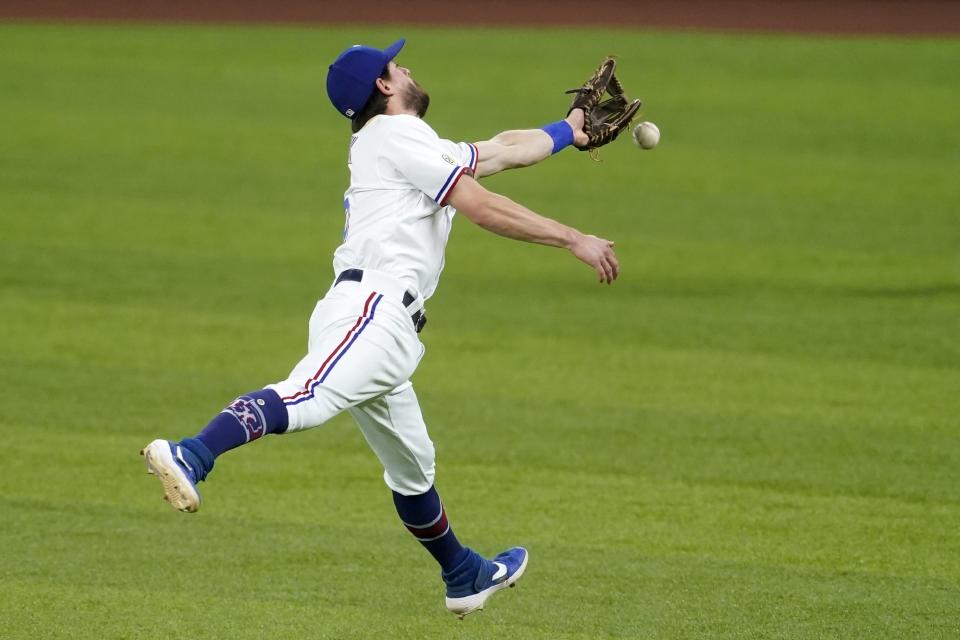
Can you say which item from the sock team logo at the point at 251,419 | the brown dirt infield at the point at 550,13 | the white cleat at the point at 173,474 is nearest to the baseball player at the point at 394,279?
the sock team logo at the point at 251,419

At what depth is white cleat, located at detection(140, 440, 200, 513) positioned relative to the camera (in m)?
4.17

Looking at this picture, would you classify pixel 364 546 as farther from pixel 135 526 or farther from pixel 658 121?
pixel 658 121

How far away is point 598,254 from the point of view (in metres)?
4.74

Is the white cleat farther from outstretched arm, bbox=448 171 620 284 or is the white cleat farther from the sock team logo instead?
outstretched arm, bbox=448 171 620 284

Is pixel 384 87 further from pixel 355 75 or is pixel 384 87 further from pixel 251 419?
pixel 251 419

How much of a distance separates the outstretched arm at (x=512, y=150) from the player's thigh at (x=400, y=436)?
837 mm

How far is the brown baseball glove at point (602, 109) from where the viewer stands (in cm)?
563

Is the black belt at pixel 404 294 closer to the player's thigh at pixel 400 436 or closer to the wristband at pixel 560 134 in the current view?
the player's thigh at pixel 400 436

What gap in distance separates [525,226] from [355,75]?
83 cm

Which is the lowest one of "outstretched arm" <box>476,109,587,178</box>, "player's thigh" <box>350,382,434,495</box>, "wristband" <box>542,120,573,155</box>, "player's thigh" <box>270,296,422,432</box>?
"player's thigh" <box>350,382,434,495</box>

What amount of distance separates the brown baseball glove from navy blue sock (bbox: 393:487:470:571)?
1458 millimetres

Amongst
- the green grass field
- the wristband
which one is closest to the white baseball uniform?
the wristband

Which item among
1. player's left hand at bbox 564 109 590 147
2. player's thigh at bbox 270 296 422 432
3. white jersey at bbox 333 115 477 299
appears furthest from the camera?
player's left hand at bbox 564 109 590 147

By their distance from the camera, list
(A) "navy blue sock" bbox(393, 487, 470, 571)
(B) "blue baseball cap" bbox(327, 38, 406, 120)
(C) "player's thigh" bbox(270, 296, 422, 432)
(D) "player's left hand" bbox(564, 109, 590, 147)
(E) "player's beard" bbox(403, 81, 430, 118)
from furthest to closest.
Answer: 1. (D) "player's left hand" bbox(564, 109, 590, 147)
2. (A) "navy blue sock" bbox(393, 487, 470, 571)
3. (E) "player's beard" bbox(403, 81, 430, 118)
4. (B) "blue baseball cap" bbox(327, 38, 406, 120)
5. (C) "player's thigh" bbox(270, 296, 422, 432)
